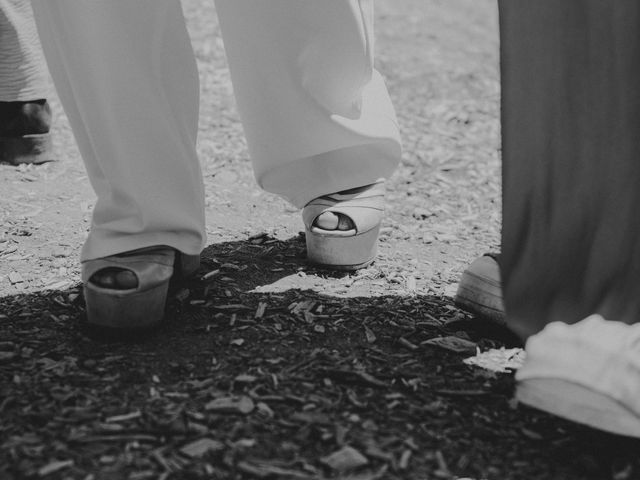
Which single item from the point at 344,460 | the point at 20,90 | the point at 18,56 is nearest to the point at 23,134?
the point at 20,90

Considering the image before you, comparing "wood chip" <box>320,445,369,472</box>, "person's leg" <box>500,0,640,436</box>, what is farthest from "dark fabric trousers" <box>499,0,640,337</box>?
"wood chip" <box>320,445,369,472</box>

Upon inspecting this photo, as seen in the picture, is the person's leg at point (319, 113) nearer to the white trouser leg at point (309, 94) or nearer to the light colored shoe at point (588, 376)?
the white trouser leg at point (309, 94)

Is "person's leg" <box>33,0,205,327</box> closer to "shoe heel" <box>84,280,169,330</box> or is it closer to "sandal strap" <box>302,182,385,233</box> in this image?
"shoe heel" <box>84,280,169,330</box>

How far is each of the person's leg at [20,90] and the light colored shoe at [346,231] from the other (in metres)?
1.10

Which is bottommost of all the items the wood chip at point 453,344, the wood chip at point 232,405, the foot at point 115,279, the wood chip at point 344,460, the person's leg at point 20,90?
the wood chip at point 453,344

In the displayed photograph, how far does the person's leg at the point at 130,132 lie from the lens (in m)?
1.50

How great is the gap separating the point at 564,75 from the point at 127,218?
0.81 meters

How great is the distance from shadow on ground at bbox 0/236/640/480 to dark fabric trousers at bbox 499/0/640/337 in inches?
8.3

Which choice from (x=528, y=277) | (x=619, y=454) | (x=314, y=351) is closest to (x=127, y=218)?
(x=314, y=351)

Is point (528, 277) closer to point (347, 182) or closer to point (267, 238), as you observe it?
point (347, 182)

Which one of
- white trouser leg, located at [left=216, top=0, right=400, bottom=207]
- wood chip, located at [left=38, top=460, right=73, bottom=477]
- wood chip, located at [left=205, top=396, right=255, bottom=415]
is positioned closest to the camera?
wood chip, located at [left=38, top=460, right=73, bottom=477]

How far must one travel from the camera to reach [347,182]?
6.37ft

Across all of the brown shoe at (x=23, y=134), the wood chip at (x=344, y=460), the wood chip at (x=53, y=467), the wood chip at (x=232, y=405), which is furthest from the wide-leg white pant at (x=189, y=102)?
the brown shoe at (x=23, y=134)

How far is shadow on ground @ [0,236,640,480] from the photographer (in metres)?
1.25
